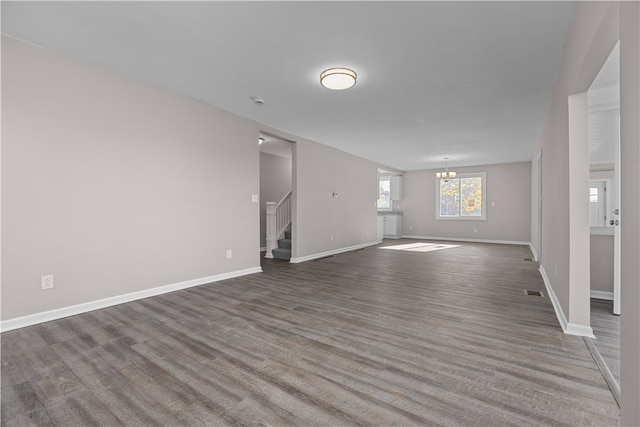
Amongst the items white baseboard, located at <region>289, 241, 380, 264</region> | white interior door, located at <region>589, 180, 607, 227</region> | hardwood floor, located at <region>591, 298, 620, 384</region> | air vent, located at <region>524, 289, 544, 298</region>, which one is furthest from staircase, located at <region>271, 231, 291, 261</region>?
white interior door, located at <region>589, 180, 607, 227</region>

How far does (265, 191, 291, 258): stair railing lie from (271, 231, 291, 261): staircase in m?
0.11

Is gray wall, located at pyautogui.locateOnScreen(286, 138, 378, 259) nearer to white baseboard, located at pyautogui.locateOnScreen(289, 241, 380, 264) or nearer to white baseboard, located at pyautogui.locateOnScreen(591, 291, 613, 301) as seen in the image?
white baseboard, located at pyautogui.locateOnScreen(289, 241, 380, 264)

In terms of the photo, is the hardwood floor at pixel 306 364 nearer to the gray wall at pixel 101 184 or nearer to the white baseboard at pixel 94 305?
the white baseboard at pixel 94 305

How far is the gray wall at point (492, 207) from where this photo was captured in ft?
30.4

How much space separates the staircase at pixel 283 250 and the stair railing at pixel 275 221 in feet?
0.36

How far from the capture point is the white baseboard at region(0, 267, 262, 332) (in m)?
2.68

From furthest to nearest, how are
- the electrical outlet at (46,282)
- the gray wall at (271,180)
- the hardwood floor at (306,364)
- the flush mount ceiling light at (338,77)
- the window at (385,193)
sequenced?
the window at (385,193) < the gray wall at (271,180) < the flush mount ceiling light at (338,77) < the electrical outlet at (46,282) < the hardwood floor at (306,364)

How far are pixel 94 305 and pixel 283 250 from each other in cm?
362

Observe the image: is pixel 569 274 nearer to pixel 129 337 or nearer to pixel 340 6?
pixel 340 6

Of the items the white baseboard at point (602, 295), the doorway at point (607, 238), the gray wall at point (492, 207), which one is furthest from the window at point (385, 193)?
the white baseboard at point (602, 295)

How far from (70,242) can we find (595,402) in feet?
14.0

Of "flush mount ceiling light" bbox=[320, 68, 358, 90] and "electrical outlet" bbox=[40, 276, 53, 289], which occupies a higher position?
"flush mount ceiling light" bbox=[320, 68, 358, 90]

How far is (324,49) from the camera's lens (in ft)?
9.36

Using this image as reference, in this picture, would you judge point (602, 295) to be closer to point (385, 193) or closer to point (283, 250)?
point (283, 250)
